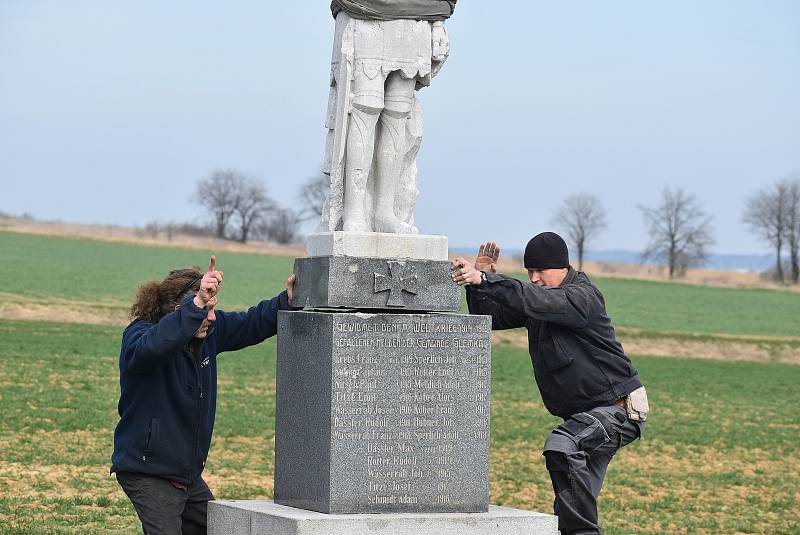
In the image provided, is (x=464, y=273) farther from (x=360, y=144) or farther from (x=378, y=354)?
(x=360, y=144)

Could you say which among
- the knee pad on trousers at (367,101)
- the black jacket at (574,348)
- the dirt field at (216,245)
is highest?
the dirt field at (216,245)

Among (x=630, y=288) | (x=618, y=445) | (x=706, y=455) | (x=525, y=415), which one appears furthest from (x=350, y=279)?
(x=630, y=288)

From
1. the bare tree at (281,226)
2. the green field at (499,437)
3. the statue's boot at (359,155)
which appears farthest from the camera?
the bare tree at (281,226)

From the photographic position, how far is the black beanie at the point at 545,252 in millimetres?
9047

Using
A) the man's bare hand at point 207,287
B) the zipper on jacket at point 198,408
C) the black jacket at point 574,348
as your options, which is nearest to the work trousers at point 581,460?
the black jacket at point 574,348

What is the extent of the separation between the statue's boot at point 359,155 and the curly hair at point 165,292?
984 millimetres

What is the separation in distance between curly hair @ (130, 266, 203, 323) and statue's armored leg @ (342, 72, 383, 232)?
38.0 inches

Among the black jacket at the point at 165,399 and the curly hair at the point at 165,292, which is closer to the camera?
the black jacket at the point at 165,399

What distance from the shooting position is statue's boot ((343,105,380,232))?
8883 millimetres

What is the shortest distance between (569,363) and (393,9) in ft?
7.79

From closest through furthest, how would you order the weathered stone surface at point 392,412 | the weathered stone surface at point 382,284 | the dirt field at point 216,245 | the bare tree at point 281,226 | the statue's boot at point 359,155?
the weathered stone surface at point 392,412, the weathered stone surface at point 382,284, the statue's boot at point 359,155, the dirt field at point 216,245, the bare tree at point 281,226

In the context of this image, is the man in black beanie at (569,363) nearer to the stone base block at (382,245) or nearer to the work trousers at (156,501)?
the stone base block at (382,245)

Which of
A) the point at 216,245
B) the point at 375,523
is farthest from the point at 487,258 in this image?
the point at 216,245

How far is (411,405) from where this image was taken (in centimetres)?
842
